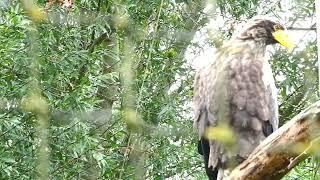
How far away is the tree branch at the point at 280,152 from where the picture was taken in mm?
864

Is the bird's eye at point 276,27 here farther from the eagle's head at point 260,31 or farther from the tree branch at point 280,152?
the tree branch at point 280,152

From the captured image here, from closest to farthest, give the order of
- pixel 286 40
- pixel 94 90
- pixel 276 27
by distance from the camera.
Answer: pixel 286 40
pixel 276 27
pixel 94 90

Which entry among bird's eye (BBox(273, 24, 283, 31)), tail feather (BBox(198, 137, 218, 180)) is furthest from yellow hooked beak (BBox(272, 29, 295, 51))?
tail feather (BBox(198, 137, 218, 180))

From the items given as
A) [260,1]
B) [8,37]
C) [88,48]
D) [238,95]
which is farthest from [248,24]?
[8,37]

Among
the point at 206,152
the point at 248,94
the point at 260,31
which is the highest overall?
the point at 260,31

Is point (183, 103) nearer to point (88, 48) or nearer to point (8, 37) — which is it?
point (88, 48)

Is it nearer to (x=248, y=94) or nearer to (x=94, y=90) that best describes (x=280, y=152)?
(x=248, y=94)

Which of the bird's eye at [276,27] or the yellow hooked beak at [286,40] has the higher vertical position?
the yellow hooked beak at [286,40]

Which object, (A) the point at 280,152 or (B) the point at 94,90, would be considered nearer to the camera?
(A) the point at 280,152

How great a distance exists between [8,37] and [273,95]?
0.69m

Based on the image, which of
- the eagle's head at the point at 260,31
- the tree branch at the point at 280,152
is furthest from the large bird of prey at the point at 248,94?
the tree branch at the point at 280,152

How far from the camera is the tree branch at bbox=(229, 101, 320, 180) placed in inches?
34.0

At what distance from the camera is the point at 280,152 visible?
1.03 m

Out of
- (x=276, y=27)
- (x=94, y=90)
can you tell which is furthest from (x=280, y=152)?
(x=94, y=90)
